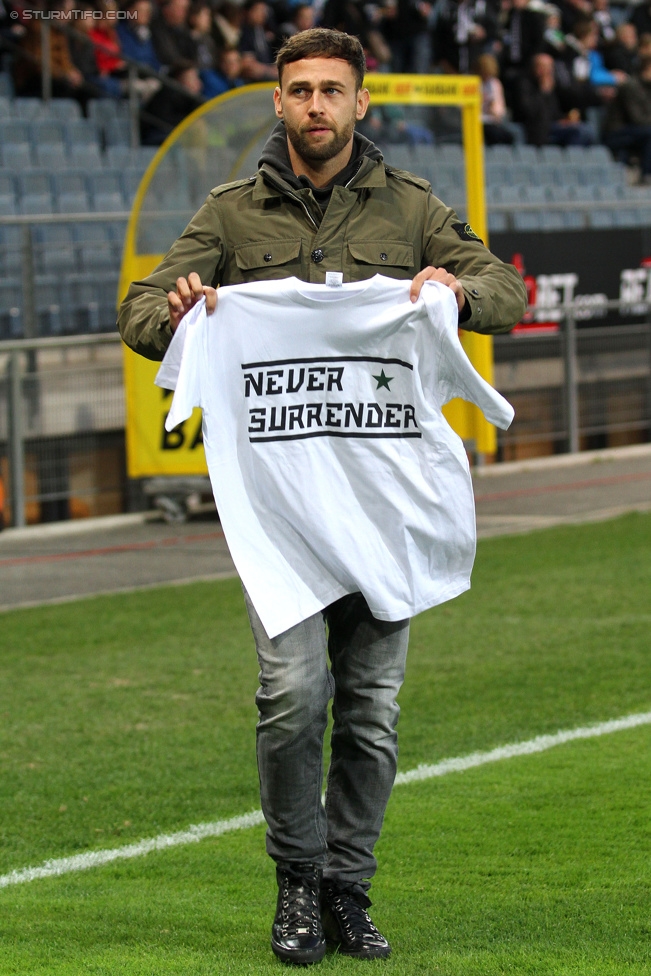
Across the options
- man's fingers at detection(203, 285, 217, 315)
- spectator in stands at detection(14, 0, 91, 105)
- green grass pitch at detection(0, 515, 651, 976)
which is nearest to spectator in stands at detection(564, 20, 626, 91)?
spectator in stands at detection(14, 0, 91, 105)

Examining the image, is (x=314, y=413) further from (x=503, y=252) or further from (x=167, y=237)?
(x=503, y=252)

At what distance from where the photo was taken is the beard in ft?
12.0

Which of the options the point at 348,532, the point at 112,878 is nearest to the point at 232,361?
the point at 348,532

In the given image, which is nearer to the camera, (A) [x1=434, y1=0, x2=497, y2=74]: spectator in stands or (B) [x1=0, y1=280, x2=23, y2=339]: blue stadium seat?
(B) [x1=0, y1=280, x2=23, y2=339]: blue stadium seat

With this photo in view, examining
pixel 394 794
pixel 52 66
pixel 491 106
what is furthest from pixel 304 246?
pixel 491 106

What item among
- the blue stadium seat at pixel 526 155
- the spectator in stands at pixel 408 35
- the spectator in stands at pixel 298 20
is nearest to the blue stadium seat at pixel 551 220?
the blue stadium seat at pixel 526 155

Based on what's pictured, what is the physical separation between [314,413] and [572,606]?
5266 mm

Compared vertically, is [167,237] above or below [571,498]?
above

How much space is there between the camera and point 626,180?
21859mm

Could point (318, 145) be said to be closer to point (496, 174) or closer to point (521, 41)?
point (496, 174)

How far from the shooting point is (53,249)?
13.2 m

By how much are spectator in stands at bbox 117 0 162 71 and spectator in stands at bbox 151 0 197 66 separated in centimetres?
8

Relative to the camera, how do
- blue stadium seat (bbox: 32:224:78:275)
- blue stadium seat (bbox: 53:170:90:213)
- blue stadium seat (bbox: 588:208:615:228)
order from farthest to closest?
blue stadium seat (bbox: 588:208:615:228), blue stadium seat (bbox: 53:170:90:213), blue stadium seat (bbox: 32:224:78:275)

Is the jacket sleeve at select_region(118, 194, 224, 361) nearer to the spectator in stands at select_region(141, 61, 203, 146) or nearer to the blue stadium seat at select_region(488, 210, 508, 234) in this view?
the blue stadium seat at select_region(488, 210, 508, 234)
